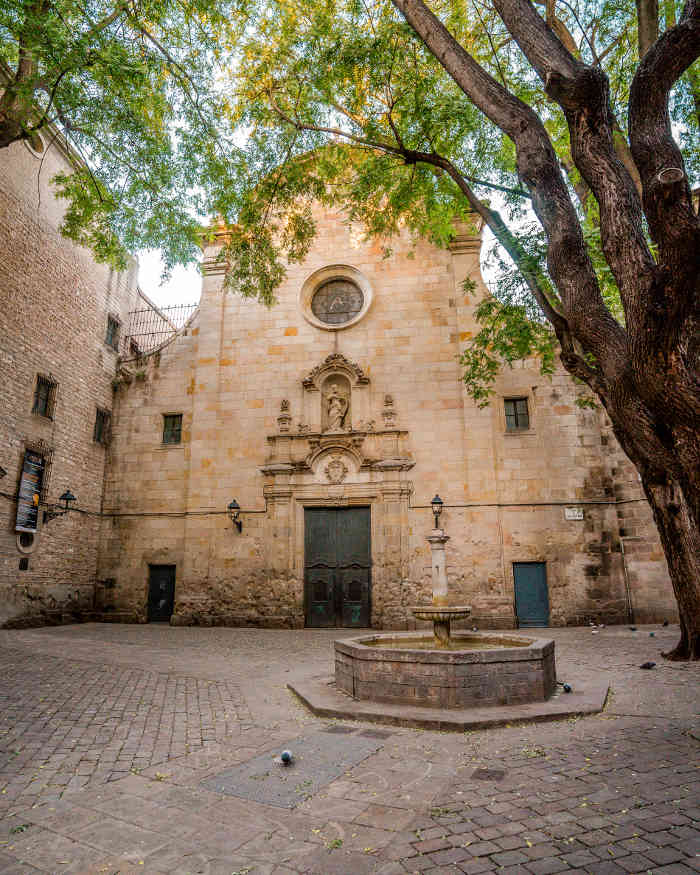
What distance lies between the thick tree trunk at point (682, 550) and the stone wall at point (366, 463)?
6.08 meters

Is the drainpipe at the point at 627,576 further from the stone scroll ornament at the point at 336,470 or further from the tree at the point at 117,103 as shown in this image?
the tree at the point at 117,103

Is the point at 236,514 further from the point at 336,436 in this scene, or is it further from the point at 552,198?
the point at 552,198

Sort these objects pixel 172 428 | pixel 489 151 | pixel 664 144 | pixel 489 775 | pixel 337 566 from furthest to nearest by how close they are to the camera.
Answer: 1. pixel 172 428
2. pixel 337 566
3. pixel 489 151
4. pixel 664 144
5. pixel 489 775

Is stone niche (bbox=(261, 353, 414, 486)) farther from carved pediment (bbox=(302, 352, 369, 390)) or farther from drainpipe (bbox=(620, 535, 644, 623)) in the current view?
drainpipe (bbox=(620, 535, 644, 623))

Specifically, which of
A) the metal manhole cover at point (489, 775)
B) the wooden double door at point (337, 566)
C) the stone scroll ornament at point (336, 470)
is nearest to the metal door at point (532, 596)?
the wooden double door at point (337, 566)

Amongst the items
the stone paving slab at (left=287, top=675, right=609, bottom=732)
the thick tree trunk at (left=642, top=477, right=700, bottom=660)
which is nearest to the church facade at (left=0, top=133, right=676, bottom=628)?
the thick tree trunk at (left=642, top=477, right=700, bottom=660)

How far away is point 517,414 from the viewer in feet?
51.1

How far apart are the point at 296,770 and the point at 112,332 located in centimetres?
1705

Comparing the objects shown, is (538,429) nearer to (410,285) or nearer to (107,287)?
(410,285)

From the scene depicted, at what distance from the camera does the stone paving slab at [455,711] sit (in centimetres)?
525

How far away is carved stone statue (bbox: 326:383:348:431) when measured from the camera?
16.0m

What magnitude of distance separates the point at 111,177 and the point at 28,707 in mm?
10498

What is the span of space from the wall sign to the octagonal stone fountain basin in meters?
→ 10.8

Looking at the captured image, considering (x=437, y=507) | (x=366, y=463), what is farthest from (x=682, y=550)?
(x=366, y=463)
